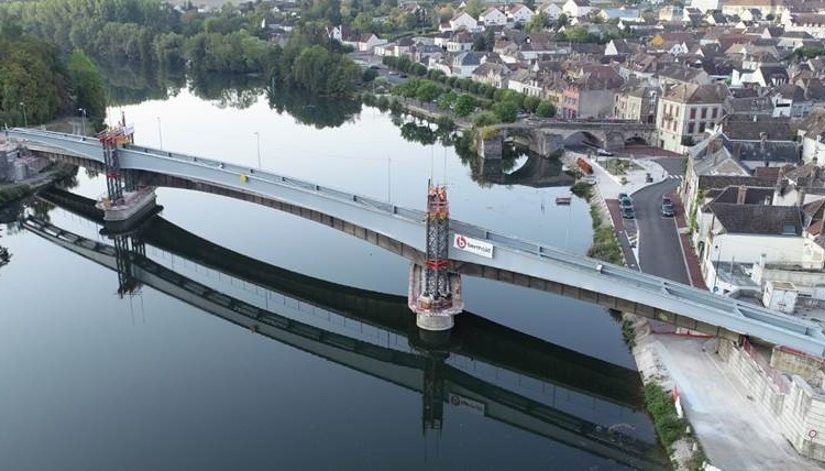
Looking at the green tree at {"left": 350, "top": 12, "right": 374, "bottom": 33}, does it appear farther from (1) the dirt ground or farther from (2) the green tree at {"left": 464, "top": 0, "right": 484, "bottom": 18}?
(1) the dirt ground

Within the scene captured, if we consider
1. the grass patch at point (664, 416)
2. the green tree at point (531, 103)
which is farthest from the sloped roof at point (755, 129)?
the grass patch at point (664, 416)

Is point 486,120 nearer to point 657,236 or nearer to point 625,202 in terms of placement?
point 625,202

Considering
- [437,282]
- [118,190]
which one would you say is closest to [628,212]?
[437,282]

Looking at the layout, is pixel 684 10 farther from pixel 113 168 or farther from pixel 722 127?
pixel 113 168

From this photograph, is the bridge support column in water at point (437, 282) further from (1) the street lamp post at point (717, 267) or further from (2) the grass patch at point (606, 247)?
(1) the street lamp post at point (717, 267)

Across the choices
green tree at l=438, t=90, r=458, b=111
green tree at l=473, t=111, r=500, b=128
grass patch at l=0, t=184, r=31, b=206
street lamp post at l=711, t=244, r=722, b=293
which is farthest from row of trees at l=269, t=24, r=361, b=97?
street lamp post at l=711, t=244, r=722, b=293

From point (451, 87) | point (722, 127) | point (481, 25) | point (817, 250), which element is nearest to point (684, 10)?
point (481, 25)
